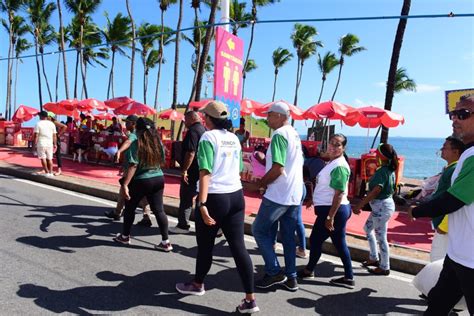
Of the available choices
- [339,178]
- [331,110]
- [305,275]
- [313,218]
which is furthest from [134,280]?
[331,110]

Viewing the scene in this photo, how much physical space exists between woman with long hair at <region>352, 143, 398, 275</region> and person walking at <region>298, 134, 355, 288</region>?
0.49 m

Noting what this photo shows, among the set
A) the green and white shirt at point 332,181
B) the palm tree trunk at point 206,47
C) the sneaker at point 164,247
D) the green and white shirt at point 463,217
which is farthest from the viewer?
the palm tree trunk at point 206,47

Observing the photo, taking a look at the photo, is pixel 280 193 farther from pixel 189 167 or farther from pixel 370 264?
pixel 189 167

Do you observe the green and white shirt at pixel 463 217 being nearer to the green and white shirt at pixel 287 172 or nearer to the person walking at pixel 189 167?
the green and white shirt at pixel 287 172

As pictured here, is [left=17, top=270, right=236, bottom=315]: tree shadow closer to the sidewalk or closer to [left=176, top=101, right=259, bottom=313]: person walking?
[left=176, top=101, right=259, bottom=313]: person walking

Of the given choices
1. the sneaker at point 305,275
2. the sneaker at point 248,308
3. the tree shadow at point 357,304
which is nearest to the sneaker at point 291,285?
the tree shadow at point 357,304

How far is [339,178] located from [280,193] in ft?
2.16

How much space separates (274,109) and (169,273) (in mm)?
2104

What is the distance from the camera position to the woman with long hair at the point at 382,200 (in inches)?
174

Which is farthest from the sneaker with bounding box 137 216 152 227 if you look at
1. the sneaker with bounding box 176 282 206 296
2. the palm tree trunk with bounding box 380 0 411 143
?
the palm tree trunk with bounding box 380 0 411 143

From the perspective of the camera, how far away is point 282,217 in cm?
399

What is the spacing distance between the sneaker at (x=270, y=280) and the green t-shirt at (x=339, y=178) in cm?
108

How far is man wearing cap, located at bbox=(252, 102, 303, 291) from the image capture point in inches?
146

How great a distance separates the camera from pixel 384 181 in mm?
4410
